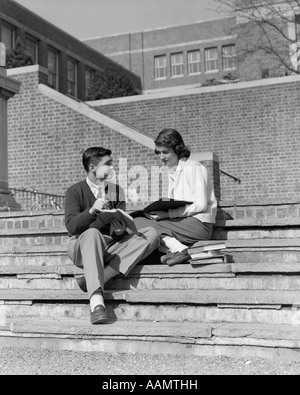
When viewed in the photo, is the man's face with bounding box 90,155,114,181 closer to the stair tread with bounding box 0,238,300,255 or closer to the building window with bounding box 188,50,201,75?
the stair tread with bounding box 0,238,300,255

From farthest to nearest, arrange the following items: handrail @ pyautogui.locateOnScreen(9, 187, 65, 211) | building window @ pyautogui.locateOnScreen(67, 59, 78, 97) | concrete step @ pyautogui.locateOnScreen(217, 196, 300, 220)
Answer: building window @ pyautogui.locateOnScreen(67, 59, 78, 97) < handrail @ pyautogui.locateOnScreen(9, 187, 65, 211) < concrete step @ pyautogui.locateOnScreen(217, 196, 300, 220)

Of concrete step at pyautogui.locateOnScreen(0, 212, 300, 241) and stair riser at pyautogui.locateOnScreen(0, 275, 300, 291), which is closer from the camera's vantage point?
stair riser at pyautogui.locateOnScreen(0, 275, 300, 291)

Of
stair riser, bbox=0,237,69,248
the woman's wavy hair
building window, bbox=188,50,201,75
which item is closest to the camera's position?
the woman's wavy hair

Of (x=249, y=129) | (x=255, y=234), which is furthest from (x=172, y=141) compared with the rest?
(x=249, y=129)

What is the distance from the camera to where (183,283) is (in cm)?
479

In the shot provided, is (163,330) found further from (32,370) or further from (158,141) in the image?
(158,141)

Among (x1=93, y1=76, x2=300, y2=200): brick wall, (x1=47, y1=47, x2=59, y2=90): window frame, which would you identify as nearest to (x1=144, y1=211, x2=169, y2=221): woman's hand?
(x1=93, y1=76, x2=300, y2=200): brick wall

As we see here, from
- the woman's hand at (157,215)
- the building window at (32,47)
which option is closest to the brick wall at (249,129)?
the woman's hand at (157,215)

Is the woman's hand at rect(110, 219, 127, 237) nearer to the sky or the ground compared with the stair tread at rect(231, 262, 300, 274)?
nearer to the sky

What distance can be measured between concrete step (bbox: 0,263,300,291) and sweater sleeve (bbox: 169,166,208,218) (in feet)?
1.89

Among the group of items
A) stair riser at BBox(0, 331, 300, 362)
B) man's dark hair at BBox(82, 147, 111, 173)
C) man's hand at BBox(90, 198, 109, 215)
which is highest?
man's dark hair at BBox(82, 147, 111, 173)

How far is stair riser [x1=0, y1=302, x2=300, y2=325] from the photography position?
14.0 feet

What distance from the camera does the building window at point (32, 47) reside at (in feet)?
79.6

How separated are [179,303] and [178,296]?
0.05m
